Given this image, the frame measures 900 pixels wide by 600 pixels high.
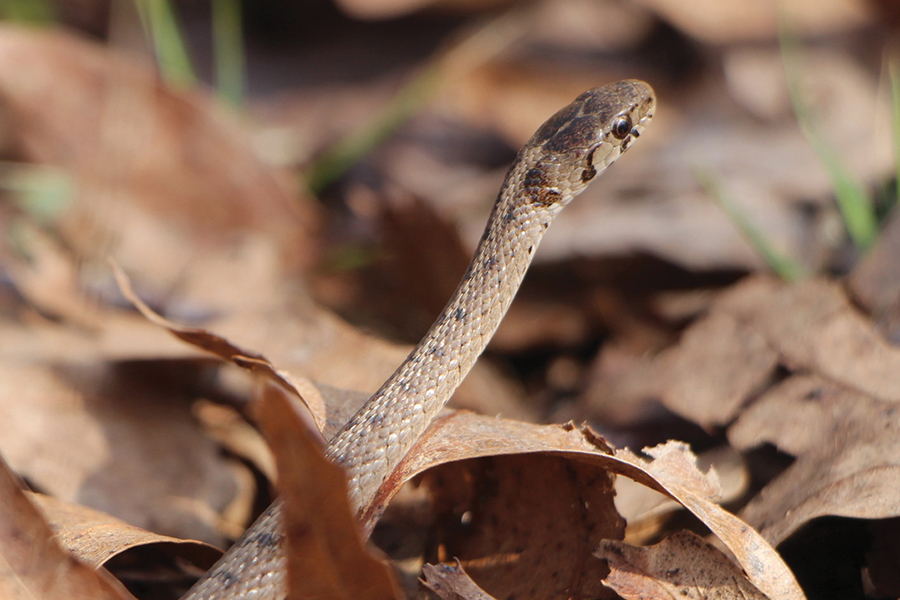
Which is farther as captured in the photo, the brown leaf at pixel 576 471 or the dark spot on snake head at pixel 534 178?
the dark spot on snake head at pixel 534 178

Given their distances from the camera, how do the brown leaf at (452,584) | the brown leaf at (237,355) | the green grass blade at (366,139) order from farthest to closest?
1. the green grass blade at (366,139)
2. the brown leaf at (237,355)
3. the brown leaf at (452,584)

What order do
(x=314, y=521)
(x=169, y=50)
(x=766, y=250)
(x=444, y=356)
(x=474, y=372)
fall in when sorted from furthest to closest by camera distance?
(x=169, y=50)
(x=766, y=250)
(x=474, y=372)
(x=444, y=356)
(x=314, y=521)

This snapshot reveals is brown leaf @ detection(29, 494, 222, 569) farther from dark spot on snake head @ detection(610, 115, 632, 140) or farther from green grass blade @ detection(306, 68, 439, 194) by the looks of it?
green grass blade @ detection(306, 68, 439, 194)

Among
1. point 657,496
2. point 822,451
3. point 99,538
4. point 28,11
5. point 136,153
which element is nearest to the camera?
point 99,538

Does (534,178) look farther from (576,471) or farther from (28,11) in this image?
(28,11)

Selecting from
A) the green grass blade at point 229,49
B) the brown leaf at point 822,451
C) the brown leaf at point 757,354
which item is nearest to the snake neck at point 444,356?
the brown leaf at point 757,354

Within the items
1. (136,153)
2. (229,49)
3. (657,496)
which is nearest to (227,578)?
(657,496)

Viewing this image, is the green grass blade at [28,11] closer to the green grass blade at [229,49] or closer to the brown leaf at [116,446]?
the green grass blade at [229,49]

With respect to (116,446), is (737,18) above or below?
above
